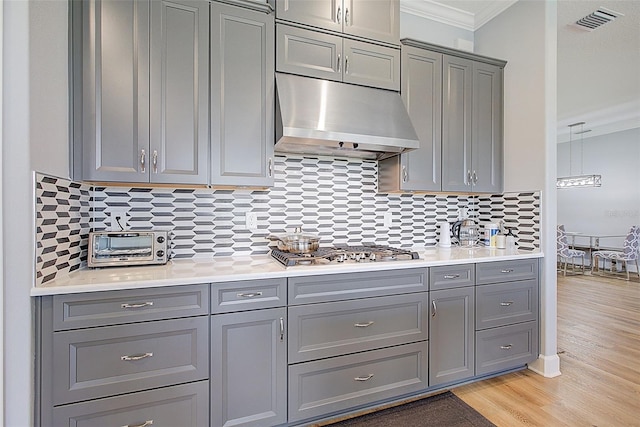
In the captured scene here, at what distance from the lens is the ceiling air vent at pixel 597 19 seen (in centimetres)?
279

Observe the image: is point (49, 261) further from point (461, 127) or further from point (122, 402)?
point (461, 127)

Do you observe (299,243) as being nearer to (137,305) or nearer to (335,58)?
(137,305)

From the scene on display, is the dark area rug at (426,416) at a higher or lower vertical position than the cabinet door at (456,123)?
lower

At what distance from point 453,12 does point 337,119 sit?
1870 mm

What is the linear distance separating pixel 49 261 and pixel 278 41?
5.72ft

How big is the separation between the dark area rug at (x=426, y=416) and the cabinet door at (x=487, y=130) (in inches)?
65.2

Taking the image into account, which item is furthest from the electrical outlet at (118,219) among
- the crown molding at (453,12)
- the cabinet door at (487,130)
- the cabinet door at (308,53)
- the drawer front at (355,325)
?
the crown molding at (453,12)

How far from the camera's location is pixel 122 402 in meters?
1.52

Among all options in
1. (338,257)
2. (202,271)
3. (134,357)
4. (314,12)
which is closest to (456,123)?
(314,12)

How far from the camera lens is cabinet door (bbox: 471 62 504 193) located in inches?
109

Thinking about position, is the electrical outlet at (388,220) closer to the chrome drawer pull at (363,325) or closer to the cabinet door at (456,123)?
the cabinet door at (456,123)

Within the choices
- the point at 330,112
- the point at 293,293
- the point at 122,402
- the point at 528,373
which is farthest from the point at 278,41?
the point at 528,373

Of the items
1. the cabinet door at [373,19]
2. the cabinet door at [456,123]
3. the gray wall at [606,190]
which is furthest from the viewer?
the gray wall at [606,190]

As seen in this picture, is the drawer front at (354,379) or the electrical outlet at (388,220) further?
the electrical outlet at (388,220)
